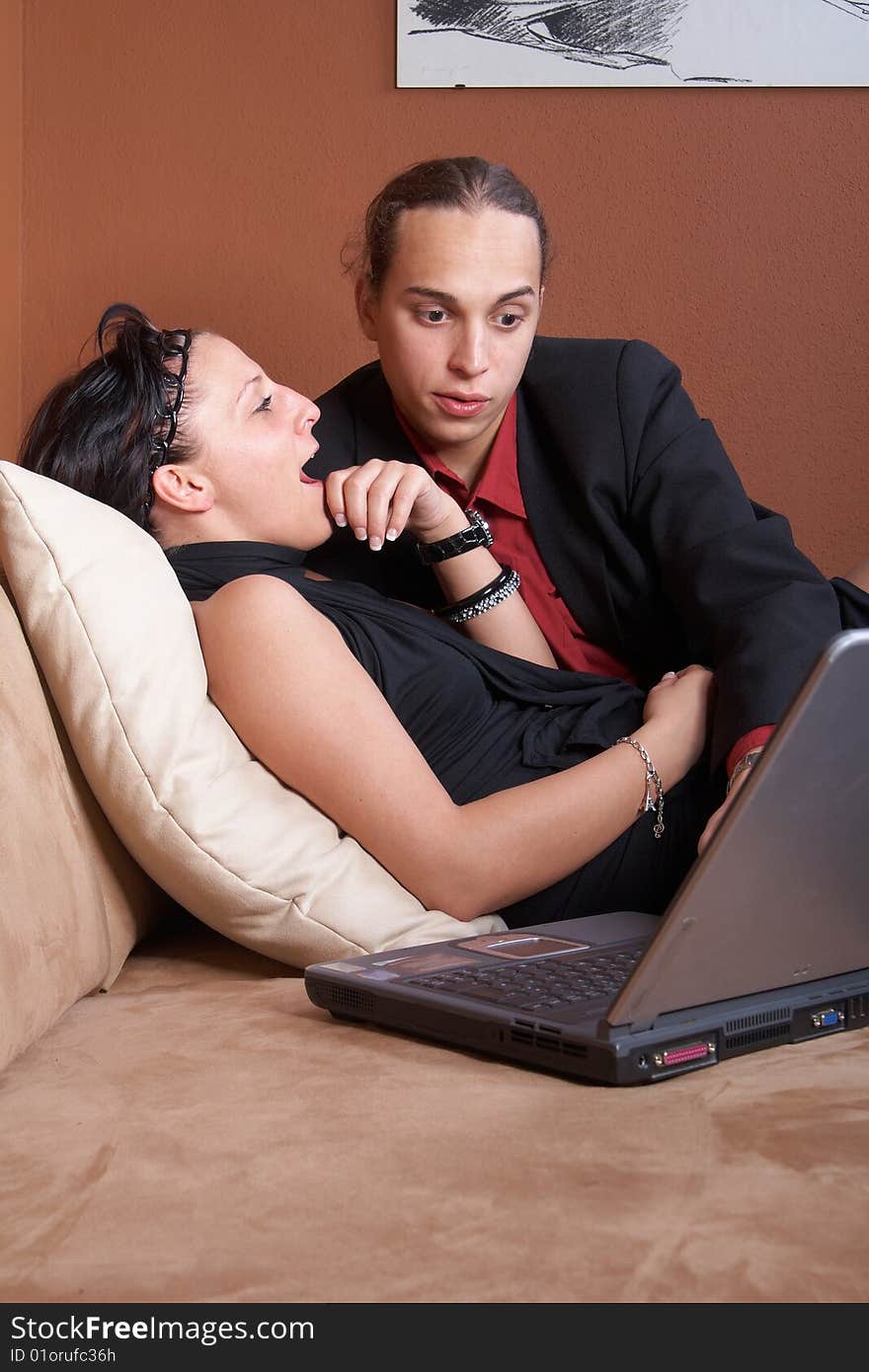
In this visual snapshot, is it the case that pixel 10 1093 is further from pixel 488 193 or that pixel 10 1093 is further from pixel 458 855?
pixel 488 193

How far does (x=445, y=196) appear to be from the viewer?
189cm

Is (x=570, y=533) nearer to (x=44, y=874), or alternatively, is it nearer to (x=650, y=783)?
(x=650, y=783)

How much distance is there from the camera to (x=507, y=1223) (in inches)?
29.1

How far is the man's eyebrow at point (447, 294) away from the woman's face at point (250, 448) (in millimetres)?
318

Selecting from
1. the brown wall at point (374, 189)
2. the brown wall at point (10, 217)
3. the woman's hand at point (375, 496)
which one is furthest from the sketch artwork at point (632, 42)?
the woman's hand at point (375, 496)

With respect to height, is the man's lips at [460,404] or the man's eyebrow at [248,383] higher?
the man's eyebrow at [248,383]

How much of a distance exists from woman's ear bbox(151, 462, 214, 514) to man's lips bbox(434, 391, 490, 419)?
1.41 feet

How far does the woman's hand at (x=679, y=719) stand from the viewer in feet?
5.06

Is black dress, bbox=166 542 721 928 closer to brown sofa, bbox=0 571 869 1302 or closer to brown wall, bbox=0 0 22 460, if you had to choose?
brown sofa, bbox=0 571 869 1302

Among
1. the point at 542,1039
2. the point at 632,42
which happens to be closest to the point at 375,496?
the point at 542,1039

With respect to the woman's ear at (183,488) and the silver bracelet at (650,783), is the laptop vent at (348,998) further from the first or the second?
the woman's ear at (183,488)

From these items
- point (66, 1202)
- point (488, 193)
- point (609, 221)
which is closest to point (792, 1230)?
point (66, 1202)

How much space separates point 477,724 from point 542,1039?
2.08 feet

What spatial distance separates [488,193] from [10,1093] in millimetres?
1392
